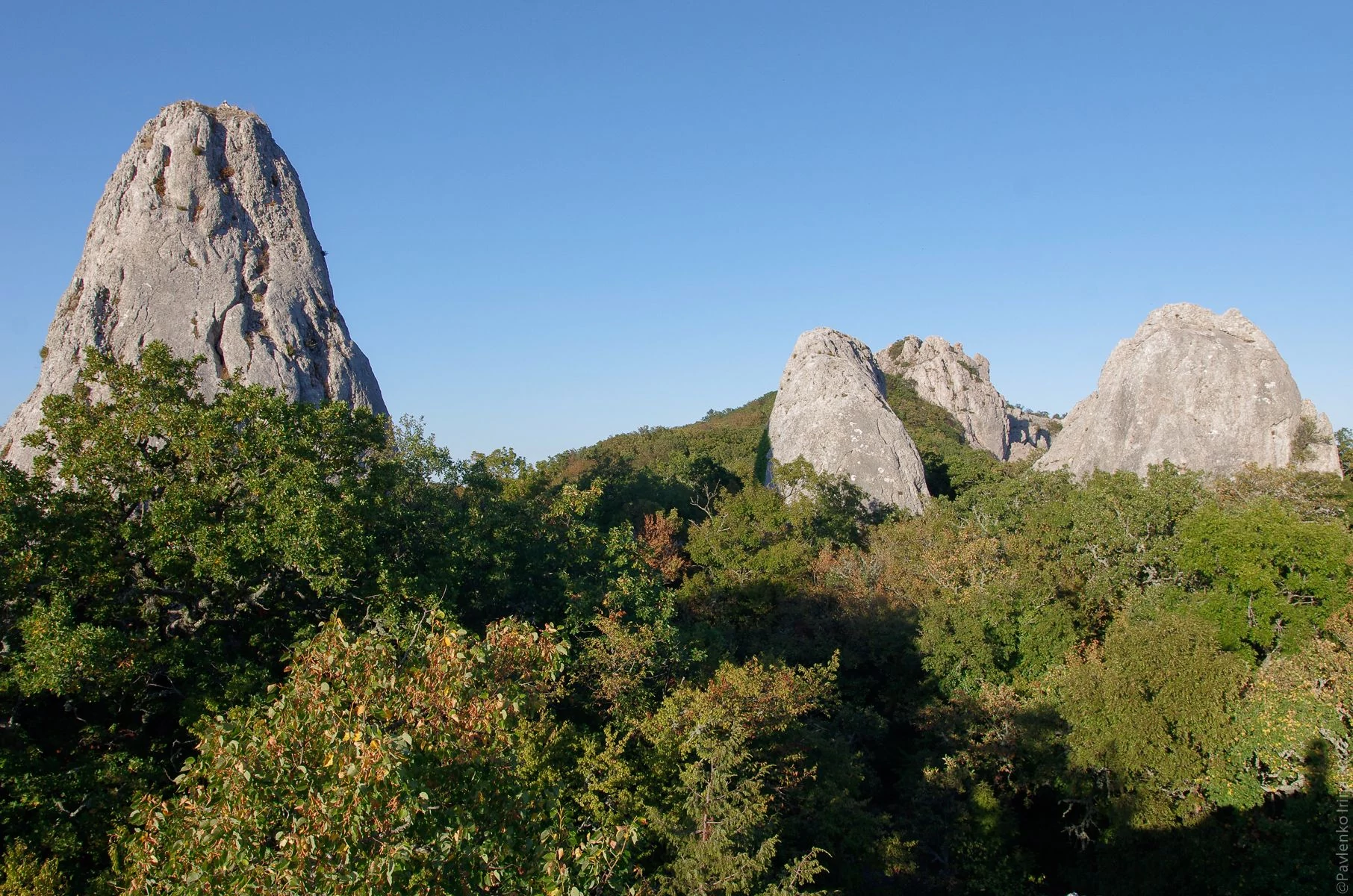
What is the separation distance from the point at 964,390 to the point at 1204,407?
123 feet

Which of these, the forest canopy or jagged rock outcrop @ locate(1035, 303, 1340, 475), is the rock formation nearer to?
jagged rock outcrop @ locate(1035, 303, 1340, 475)

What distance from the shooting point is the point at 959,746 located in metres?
19.3

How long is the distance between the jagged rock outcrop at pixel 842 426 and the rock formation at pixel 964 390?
29.5 meters

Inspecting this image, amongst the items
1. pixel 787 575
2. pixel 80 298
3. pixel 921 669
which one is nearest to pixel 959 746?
pixel 921 669

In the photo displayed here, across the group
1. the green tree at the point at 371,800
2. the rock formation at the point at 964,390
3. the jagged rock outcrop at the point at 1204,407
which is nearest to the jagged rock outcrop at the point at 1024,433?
the rock formation at the point at 964,390

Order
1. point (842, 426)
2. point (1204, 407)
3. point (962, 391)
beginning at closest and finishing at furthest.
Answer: point (1204, 407) < point (842, 426) < point (962, 391)

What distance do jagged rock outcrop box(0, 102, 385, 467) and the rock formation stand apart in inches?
2249

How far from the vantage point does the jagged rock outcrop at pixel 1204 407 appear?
34094mm

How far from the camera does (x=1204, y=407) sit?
3519 centimetres

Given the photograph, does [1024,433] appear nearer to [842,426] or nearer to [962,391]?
[962,391]

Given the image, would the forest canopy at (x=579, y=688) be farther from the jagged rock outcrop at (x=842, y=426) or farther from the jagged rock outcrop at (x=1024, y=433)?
the jagged rock outcrop at (x=1024, y=433)

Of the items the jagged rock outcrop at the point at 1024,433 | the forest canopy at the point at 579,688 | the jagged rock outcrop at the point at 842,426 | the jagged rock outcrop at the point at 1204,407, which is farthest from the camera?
the jagged rock outcrop at the point at 1024,433

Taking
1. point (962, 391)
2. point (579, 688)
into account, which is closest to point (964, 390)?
point (962, 391)

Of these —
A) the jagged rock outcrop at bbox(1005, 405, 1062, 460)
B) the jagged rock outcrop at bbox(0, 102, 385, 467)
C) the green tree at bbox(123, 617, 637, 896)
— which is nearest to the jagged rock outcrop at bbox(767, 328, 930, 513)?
the jagged rock outcrop at bbox(0, 102, 385, 467)
